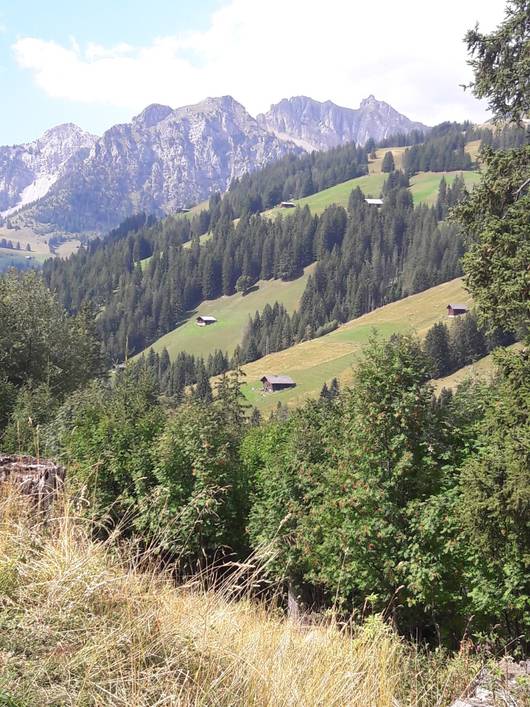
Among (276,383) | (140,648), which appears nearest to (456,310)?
(276,383)

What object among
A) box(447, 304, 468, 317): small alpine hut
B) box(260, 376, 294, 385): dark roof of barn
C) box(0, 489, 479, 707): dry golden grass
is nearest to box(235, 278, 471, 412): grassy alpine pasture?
box(260, 376, 294, 385): dark roof of barn

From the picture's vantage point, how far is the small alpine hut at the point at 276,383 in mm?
161125

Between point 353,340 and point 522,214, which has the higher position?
point 522,214

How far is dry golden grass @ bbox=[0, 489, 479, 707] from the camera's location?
11.5 ft

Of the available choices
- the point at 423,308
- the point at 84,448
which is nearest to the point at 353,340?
the point at 423,308

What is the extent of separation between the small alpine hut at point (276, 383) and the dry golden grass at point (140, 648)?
156 meters

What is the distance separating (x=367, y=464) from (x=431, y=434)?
1.84m

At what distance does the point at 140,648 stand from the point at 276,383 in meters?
158

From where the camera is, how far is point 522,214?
56.4 feet

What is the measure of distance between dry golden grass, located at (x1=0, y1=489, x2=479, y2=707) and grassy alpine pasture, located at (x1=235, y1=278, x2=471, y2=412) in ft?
473

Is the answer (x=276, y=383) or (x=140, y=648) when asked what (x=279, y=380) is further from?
(x=140, y=648)

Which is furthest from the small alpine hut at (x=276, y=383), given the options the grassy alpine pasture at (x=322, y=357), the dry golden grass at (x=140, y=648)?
the dry golden grass at (x=140, y=648)

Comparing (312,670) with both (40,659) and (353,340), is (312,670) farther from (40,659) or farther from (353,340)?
(353,340)

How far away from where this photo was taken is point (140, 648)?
151 inches
